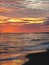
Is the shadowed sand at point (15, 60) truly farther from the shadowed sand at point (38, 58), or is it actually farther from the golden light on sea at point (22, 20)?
the golden light on sea at point (22, 20)

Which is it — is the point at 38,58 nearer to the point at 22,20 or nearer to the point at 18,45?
the point at 18,45

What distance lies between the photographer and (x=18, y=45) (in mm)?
1311

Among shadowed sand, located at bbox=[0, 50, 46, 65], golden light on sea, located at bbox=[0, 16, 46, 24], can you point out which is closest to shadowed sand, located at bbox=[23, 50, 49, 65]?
shadowed sand, located at bbox=[0, 50, 46, 65]

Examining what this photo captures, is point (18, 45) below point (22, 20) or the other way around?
below

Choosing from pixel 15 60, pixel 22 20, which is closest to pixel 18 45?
pixel 15 60

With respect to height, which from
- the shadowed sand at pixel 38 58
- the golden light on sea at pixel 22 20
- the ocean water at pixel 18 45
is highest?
the golden light on sea at pixel 22 20

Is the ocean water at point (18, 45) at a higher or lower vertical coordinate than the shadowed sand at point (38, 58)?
higher

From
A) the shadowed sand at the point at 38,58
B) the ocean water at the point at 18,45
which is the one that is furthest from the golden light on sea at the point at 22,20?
the shadowed sand at the point at 38,58

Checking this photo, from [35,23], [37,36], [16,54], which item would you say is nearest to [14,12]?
[35,23]

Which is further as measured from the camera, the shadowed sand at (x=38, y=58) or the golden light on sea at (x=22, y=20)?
the golden light on sea at (x=22, y=20)

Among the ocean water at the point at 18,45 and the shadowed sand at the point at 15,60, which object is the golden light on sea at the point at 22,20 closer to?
A: the ocean water at the point at 18,45

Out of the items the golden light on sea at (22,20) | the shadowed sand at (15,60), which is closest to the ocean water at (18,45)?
the shadowed sand at (15,60)

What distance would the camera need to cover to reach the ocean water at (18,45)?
1271mm

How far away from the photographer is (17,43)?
1.32 metres
